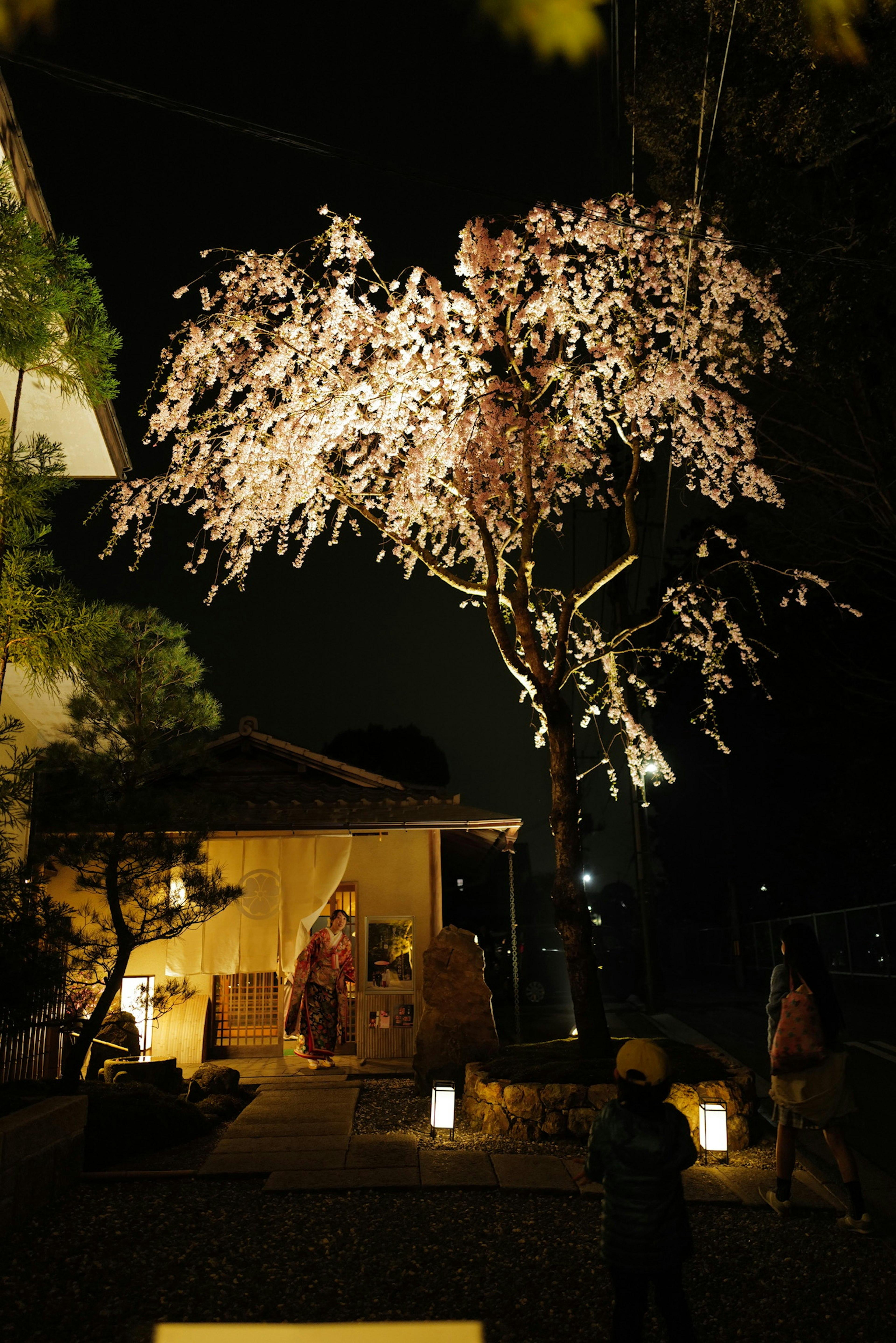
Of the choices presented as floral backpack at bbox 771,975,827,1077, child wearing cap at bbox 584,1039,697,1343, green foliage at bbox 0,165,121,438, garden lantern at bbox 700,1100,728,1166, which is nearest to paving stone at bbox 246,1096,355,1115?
garden lantern at bbox 700,1100,728,1166

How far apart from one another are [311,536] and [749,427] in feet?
16.0

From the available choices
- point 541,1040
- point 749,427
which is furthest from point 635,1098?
point 541,1040

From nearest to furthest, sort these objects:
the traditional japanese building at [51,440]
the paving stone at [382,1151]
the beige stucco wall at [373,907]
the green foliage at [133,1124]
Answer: the paving stone at [382,1151], the green foliage at [133,1124], the traditional japanese building at [51,440], the beige stucco wall at [373,907]

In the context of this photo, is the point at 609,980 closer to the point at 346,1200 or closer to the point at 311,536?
the point at 311,536

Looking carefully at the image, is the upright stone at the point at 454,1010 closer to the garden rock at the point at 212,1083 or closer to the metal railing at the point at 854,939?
the garden rock at the point at 212,1083

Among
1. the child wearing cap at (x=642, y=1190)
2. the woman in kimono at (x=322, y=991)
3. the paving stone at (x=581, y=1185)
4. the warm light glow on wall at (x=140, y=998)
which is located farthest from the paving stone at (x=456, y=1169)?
the warm light glow on wall at (x=140, y=998)

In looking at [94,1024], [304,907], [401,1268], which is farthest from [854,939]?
[401,1268]

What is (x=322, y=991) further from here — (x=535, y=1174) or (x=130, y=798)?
(x=535, y=1174)

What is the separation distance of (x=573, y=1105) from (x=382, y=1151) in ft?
4.93

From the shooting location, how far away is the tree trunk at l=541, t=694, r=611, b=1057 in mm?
8055

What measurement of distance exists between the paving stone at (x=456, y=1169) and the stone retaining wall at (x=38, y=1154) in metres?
2.21

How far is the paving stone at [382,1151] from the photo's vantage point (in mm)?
6293

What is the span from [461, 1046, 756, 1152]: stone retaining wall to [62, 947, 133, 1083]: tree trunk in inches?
128

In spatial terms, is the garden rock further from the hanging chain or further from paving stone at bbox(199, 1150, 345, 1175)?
the hanging chain
